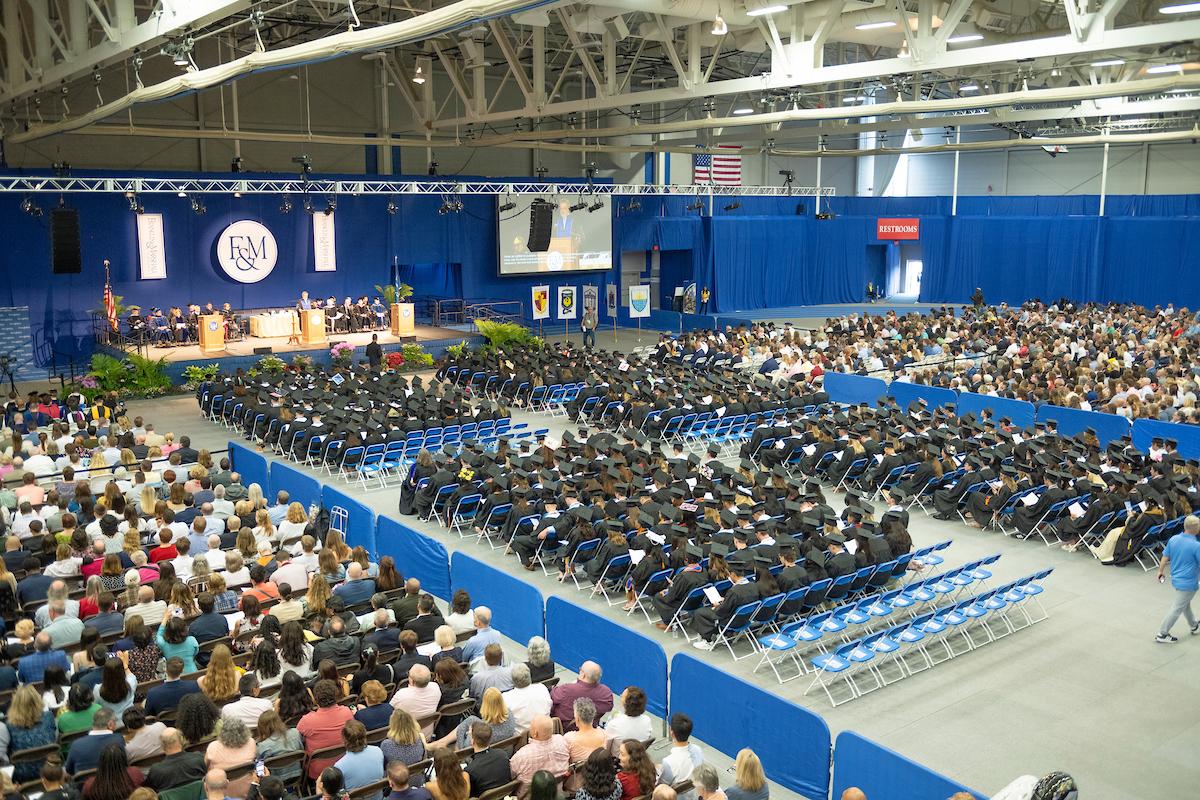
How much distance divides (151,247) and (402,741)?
2309cm

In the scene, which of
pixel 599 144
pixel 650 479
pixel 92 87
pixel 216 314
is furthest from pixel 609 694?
pixel 599 144

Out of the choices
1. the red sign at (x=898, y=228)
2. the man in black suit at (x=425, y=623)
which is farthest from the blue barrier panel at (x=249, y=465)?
the red sign at (x=898, y=228)

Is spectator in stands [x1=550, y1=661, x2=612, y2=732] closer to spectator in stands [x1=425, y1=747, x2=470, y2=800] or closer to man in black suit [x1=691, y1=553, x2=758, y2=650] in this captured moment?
spectator in stands [x1=425, y1=747, x2=470, y2=800]

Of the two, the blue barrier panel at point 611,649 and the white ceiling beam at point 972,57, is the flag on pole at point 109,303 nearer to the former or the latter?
the white ceiling beam at point 972,57

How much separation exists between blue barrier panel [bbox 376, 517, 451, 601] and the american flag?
28748mm

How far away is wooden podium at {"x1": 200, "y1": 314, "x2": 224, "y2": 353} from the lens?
2572 centimetres

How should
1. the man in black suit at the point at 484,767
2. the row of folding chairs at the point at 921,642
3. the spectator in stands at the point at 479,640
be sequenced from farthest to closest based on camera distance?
the row of folding chairs at the point at 921,642 < the spectator in stands at the point at 479,640 < the man in black suit at the point at 484,767

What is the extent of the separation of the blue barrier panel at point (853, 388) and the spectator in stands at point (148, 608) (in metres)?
15.5

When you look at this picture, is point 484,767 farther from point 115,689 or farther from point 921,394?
point 921,394

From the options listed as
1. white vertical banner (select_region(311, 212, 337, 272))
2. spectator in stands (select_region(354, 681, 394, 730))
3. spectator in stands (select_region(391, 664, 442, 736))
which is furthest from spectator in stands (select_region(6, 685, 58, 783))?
white vertical banner (select_region(311, 212, 337, 272))

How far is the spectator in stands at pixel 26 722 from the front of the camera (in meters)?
6.79

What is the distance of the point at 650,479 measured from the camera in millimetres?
14312

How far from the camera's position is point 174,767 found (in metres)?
6.18

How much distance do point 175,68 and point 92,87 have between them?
7.01 ft
